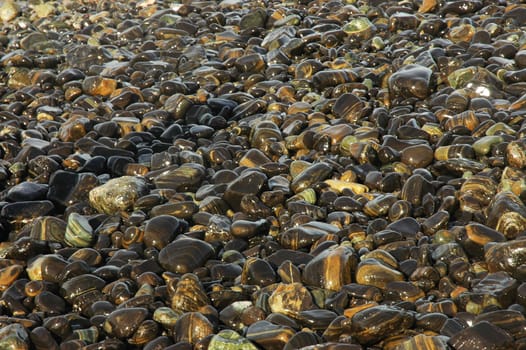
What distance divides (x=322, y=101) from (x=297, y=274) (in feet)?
11.5

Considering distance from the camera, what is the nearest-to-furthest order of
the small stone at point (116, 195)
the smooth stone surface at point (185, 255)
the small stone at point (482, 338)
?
the small stone at point (482, 338) → the smooth stone surface at point (185, 255) → the small stone at point (116, 195)

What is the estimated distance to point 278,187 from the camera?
619 cm

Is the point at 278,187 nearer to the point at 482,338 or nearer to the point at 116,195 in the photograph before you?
the point at 116,195

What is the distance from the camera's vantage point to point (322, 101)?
312 inches

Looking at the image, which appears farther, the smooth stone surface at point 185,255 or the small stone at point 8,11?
the small stone at point 8,11

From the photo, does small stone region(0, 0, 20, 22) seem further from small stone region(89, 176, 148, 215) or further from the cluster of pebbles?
small stone region(89, 176, 148, 215)

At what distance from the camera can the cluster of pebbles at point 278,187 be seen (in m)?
4.47

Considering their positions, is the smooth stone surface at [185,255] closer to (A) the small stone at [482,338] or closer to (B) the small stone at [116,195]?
(B) the small stone at [116,195]

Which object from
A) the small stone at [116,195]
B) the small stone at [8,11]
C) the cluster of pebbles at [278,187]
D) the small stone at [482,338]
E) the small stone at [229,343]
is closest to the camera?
the small stone at [482,338]

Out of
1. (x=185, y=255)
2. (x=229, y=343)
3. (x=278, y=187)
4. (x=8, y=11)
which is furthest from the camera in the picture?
(x=8, y=11)

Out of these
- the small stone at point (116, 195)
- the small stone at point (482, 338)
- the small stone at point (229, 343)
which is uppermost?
the small stone at point (482, 338)

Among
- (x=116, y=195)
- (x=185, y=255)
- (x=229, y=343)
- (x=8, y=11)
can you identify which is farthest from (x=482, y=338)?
(x=8, y=11)

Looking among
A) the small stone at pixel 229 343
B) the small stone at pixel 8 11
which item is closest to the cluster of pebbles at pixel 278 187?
the small stone at pixel 229 343

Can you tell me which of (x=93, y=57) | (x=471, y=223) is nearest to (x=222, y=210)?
(x=471, y=223)
